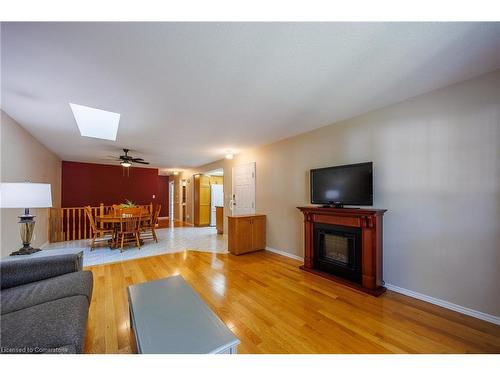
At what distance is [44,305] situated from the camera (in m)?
1.26

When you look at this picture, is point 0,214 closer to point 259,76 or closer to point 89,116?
point 89,116

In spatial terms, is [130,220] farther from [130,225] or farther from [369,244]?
[369,244]

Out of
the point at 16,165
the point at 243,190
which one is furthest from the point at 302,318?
the point at 16,165

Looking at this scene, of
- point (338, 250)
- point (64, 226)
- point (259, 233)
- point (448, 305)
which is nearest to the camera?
point (448, 305)

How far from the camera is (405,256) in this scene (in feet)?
7.81

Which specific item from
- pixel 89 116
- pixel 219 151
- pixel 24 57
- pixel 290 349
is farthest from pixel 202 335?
pixel 219 151

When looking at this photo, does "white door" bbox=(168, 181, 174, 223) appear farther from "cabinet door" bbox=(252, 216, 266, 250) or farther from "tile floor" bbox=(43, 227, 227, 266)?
"cabinet door" bbox=(252, 216, 266, 250)

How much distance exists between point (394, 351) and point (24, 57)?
143 inches

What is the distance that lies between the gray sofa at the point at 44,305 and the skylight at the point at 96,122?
1899 millimetres

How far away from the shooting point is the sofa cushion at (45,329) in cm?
95

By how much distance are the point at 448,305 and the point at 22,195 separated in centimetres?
442

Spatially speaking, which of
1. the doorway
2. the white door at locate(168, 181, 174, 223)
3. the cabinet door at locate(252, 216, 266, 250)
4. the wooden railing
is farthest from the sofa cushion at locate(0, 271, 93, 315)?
the white door at locate(168, 181, 174, 223)

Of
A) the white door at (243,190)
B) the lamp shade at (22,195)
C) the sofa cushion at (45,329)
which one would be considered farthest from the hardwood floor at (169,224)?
the sofa cushion at (45,329)

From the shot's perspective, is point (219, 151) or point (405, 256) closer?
point (405, 256)
